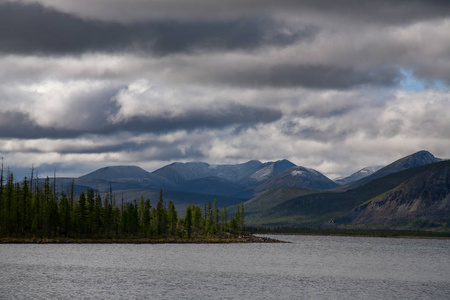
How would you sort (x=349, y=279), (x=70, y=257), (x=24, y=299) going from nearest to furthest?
(x=24, y=299) → (x=349, y=279) → (x=70, y=257)

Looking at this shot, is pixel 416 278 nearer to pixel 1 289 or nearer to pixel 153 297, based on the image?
pixel 153 297

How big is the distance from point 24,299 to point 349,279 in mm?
70613

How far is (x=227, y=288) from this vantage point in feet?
318

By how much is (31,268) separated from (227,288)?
4947 cm

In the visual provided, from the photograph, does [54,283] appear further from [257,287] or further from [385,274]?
[385,274]

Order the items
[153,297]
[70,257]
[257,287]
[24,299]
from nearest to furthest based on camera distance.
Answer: [24,299]
[153,297]
[257,287]
[70,257]

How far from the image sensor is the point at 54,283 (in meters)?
96.7

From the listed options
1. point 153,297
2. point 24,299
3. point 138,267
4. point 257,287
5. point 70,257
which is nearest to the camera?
point 24,299

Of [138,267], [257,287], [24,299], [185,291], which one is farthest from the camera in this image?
[138,267]

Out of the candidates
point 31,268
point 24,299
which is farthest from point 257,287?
point 31,268

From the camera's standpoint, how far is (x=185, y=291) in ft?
299

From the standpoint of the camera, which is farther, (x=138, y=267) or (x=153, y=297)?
(x=138, y=267)

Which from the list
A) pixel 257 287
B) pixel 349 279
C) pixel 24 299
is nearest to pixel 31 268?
pixel 24 299

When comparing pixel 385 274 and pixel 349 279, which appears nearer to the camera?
pixel 349 279
